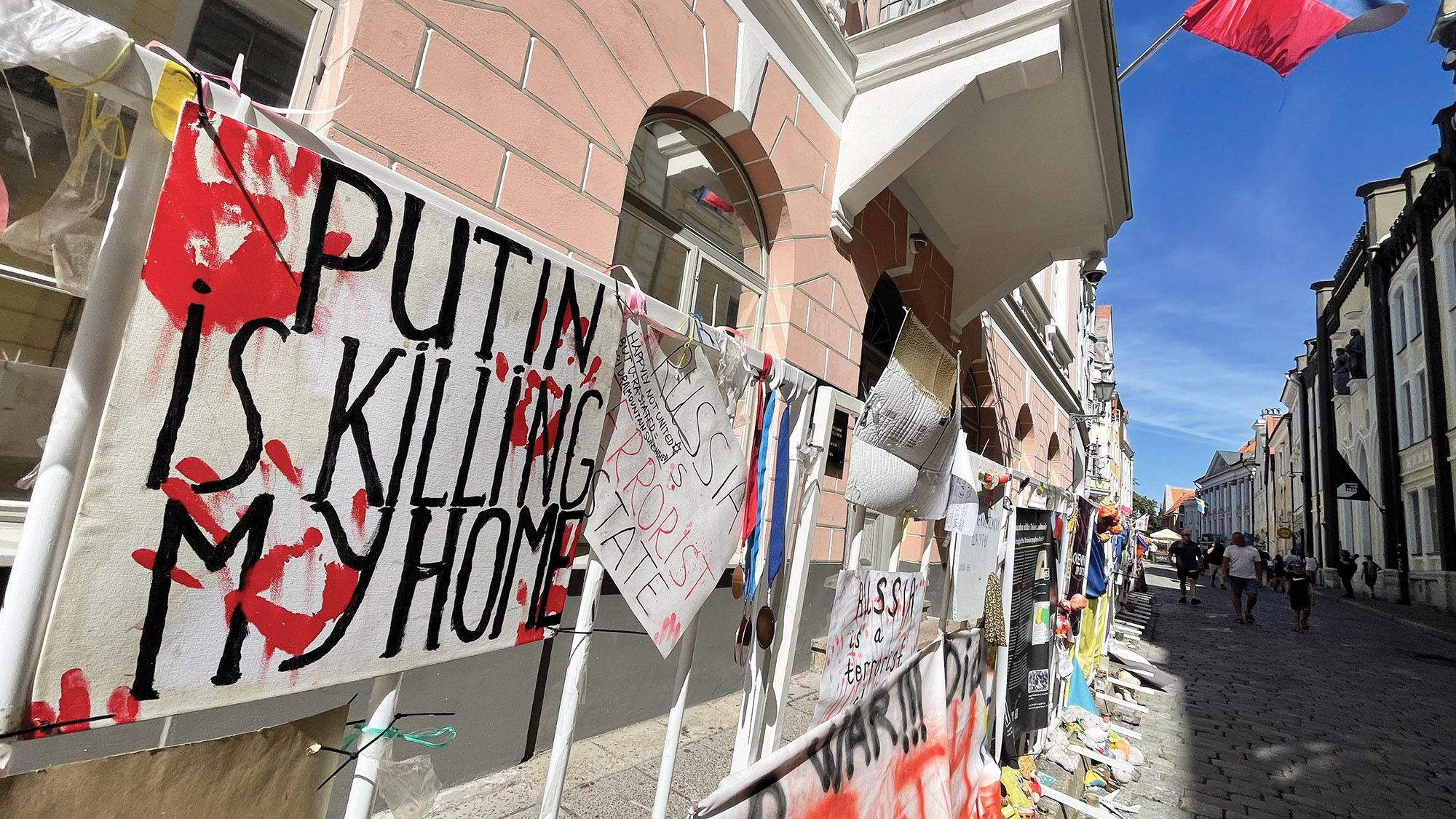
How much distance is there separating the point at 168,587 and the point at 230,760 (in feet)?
0.86

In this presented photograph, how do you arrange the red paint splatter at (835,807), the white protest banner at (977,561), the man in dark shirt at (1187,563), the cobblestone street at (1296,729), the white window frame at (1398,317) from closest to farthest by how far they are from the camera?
the red paint splatter at (835,807), the white protest banner at (977,561), the cobblestone street at (1296,729), the man in dark shirt at (1187,563), the white window frame at (1398,317)

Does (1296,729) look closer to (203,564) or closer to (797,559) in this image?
(797,559)

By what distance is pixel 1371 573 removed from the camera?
65.9 feet

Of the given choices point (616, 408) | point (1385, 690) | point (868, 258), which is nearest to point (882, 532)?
point (868, 258)

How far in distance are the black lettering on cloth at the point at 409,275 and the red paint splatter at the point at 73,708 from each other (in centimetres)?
51

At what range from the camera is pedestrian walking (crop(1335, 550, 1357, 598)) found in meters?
20.5

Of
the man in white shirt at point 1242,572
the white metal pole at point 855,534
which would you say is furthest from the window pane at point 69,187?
the man in white shirt at point 1242,572

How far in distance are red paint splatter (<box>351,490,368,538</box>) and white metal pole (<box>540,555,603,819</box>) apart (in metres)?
0.44

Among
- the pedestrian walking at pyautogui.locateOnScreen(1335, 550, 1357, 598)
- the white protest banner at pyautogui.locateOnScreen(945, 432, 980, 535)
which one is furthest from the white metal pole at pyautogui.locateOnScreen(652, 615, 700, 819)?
the pedestrian walking at pyautogui.locateOnScreen(1335, 550, 1357, 598)

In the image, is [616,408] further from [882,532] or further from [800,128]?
[882,532]

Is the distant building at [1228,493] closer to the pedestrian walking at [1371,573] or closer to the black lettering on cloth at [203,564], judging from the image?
the pedestrian walking at [1371,573]

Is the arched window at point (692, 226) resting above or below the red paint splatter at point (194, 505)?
above

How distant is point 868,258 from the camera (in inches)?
201

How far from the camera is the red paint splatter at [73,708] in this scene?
636 millimetres
